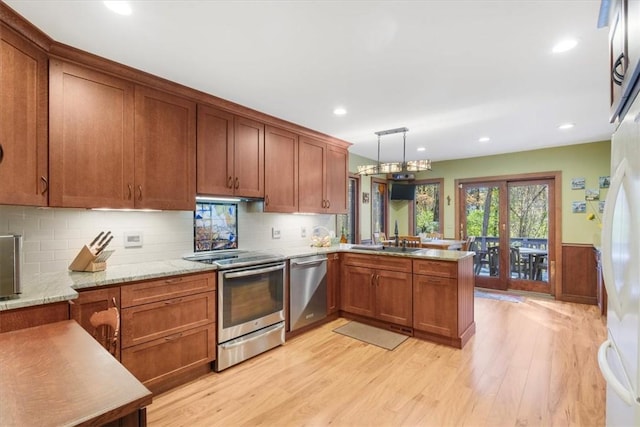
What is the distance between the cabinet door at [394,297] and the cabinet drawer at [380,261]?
6 centimetres

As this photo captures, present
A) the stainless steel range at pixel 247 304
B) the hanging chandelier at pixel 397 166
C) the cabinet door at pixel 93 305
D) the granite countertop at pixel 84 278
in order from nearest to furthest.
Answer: the granite countertop at pixel 84 278 → the cabinet door at pixel 93 305 → the stainless steel range at pixel 247 304 → the hanging chandelier at pixel 397 166

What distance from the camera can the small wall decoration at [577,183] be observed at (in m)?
4.79

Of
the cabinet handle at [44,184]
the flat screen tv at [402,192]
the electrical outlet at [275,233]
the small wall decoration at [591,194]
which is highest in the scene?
the flat screen tv at [402,192]

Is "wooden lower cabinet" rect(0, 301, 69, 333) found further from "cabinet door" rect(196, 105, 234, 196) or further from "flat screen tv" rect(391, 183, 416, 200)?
"flat screen tv" rect(391, 183, 416, 200)

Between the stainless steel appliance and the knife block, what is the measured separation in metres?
0.69

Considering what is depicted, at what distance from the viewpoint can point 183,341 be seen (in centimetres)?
243

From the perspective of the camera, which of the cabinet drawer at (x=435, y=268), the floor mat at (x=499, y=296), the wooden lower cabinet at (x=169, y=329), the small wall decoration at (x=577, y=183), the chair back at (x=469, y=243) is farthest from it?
the chair back at (x=469, y=243)

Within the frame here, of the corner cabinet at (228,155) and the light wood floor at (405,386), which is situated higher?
the corner cabinet at (228,155)

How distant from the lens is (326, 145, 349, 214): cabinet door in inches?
175

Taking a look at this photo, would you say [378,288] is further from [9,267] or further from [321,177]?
[9,267]

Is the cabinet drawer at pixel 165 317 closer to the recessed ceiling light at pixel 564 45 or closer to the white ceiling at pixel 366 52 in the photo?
the white ceiling at pixel 366 52

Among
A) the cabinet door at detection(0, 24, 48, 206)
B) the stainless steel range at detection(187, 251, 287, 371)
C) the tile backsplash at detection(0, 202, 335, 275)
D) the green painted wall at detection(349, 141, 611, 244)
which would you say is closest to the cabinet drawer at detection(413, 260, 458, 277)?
the stainless steel range at detection(187, 251, 287, 371)

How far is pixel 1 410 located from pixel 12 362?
35 cm

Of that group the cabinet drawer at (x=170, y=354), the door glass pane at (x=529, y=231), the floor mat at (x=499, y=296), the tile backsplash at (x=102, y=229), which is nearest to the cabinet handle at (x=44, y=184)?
the tile backsplash at (x=102, y=229)
